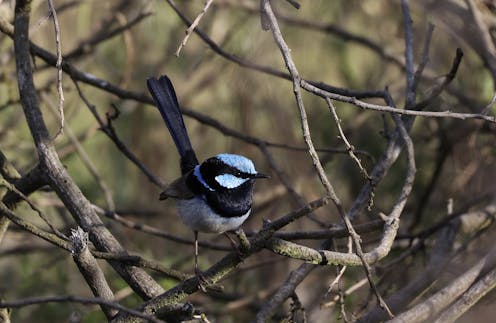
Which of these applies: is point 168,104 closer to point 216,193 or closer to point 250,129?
point 216,193

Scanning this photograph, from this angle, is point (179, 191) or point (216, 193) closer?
point (216, 193)

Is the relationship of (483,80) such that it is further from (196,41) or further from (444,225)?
(196,41)

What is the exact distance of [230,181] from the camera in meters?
3.33

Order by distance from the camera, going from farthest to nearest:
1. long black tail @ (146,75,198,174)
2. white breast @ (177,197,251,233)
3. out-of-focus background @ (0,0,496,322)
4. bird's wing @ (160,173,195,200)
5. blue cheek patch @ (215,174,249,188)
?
1. out-of-focus background @ (0,0,496,322)
2. long black tail @ (146,75,198,174)
3. bird's wing @ (160,173,195,200)
4. blue cheek patch @ (215,174,249,188)
5. white breast @ (177,197,251,233)

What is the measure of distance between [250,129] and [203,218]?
246 cm

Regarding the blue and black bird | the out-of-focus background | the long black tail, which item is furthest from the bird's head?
the out-of-focus background

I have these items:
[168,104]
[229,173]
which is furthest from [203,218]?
[168,104]

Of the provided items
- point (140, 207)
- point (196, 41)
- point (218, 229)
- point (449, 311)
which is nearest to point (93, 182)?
point (140, 207)

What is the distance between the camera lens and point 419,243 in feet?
13.0

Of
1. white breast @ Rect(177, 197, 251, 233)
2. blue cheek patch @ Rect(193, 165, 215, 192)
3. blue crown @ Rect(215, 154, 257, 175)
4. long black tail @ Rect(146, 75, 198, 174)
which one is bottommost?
white breast @ Rect(177, 197, 251, 233)

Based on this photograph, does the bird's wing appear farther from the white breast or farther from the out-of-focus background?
the out-of-focus background

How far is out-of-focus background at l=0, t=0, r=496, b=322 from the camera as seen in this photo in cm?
489

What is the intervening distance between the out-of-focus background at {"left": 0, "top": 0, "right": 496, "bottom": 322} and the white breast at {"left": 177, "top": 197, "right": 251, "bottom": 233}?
1.06 metres

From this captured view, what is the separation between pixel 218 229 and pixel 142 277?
42cm
